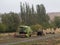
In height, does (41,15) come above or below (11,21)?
above

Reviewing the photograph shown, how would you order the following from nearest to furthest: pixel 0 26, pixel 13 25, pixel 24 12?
pixel 0 26
pixel 13 25
pixel 24 12

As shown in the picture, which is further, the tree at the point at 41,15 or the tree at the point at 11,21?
the tree at the point at 41,15

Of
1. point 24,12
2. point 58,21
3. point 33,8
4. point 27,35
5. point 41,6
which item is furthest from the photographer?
point 58,21

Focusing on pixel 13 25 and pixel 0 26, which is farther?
pixel 13 25

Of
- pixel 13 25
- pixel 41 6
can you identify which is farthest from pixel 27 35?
pixel 41 6

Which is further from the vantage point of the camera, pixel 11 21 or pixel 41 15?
pixel 41 15

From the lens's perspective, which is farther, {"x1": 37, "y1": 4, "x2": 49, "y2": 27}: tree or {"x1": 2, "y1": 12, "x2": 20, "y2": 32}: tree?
{"x1": 37, "y1": 4, "x2": 49, "y2": 27}: tree

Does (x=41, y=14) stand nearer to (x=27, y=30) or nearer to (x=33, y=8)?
(x=33, y=8)

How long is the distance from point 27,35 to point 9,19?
4340cm

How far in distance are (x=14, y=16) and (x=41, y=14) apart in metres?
23.6

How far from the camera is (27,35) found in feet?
173

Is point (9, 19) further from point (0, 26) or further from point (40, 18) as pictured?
point (40, 18)

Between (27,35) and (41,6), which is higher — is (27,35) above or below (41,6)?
below

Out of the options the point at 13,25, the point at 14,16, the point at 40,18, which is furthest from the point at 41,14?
the point at 13,25
